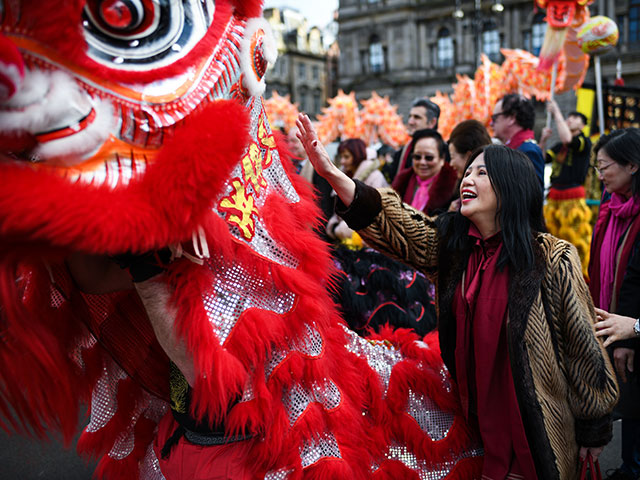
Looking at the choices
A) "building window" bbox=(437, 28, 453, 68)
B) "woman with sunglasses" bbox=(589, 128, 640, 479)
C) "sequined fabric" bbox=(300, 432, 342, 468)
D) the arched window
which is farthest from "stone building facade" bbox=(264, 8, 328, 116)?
"sequined fabric" bbox=(300, 432, 342, 468)

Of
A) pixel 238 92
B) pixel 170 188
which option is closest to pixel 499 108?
pixel 238 92

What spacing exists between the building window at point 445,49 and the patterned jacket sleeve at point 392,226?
120ft

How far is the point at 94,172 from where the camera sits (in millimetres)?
1015

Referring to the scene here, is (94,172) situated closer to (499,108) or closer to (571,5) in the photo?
(499,108)

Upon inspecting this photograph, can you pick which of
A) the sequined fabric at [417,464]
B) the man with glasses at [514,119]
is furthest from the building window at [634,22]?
the sequined fabric at [417,464]

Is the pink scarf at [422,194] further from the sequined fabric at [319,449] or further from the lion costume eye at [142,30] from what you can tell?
the lion costume eye at [142,30]

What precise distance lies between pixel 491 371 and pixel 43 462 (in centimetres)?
Answer: 280

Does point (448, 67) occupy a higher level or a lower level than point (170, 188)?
higher

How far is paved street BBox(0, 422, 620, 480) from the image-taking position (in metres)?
3.10

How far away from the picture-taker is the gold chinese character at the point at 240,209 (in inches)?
50.0

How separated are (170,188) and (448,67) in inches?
1473

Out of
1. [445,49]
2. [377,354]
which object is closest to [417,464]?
[377,354]

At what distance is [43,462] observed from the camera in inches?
128

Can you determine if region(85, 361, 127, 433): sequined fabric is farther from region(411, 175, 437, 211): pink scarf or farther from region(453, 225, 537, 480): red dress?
region(411, 175, 437, 211): pink scarf
